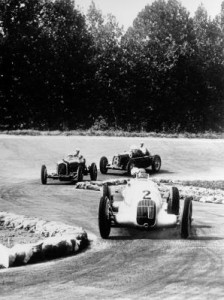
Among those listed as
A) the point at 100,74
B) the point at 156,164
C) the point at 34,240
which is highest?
the point at 100,74

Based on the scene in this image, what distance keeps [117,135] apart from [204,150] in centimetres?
831

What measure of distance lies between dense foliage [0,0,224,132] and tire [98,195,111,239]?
132 feet

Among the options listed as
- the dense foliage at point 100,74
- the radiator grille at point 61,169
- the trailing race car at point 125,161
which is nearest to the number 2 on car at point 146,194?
the radiator grille at point 61,169

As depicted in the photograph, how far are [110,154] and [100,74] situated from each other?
2460 cm

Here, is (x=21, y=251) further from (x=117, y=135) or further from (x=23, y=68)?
(x=23, y=68)

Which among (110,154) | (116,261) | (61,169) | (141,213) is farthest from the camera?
(110,154)

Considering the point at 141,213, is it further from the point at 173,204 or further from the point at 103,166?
the point at 103,166

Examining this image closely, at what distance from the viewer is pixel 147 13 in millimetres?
67500

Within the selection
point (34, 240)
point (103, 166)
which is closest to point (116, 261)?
point (34, 240)

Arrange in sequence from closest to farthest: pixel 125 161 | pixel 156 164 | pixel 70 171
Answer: pixel 70 171 → pixel 125 161 → pixel 156 164

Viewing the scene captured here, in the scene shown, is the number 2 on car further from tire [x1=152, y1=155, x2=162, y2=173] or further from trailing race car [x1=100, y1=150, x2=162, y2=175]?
tire [x1=152, y1=155, x2=162, y2=173]

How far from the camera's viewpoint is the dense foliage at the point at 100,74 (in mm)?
52656

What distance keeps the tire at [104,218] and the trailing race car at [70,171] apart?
35.7 ft

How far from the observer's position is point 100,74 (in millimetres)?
56469
